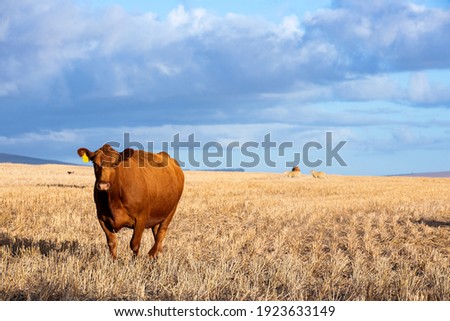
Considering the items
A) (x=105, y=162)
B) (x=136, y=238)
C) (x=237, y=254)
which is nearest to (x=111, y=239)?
(x=136, y=238)

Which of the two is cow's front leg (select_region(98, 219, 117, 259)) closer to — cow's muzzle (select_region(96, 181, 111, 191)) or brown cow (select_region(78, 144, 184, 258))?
brown cow (select_region(78, 144, 184, 258))

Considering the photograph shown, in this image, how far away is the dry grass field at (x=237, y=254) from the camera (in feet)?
24.3

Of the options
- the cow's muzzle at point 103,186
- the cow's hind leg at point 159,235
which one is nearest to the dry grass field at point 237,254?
the cow's hind leg at point 159,235

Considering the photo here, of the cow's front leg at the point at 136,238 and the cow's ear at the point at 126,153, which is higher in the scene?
the cow's ear at the point at 126,153

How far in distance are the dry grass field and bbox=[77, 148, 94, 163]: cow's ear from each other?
1.69 meters

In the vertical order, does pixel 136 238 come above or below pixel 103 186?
below

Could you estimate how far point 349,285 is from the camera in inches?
320

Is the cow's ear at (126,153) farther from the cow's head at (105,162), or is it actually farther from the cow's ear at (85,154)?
the cow's ear at (85,154)

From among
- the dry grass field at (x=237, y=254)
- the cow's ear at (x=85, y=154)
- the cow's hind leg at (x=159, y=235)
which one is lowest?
the dry grass field at (x=237, y=254)

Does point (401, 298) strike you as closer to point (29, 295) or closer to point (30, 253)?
point (29, 295)

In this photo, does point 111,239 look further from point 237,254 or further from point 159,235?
point 237,254

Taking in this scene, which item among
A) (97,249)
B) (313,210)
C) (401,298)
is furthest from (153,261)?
(313,210)

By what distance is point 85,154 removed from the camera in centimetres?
955

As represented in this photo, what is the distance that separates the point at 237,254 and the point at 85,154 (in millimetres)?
3690
